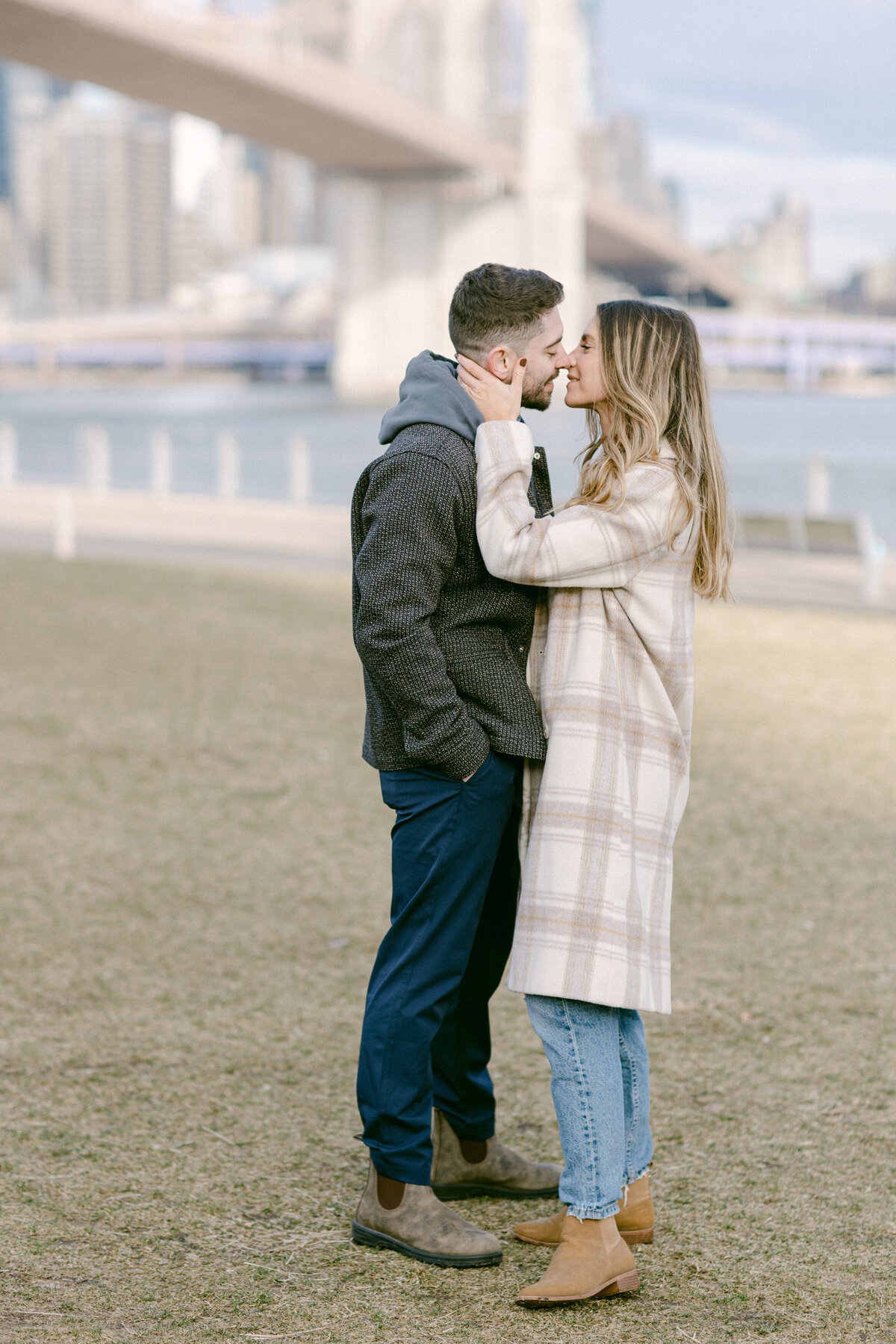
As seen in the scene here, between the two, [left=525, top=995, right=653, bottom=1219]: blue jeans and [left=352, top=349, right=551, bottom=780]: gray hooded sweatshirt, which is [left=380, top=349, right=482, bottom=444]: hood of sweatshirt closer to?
[left=352, top=349, right=551, bottom=780]: gray hooded sweatshirt

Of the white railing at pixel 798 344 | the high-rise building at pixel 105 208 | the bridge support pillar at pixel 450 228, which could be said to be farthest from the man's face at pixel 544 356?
the high-rise building at pixel 105 208

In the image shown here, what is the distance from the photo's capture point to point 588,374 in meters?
2.30

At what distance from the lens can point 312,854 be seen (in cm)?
487

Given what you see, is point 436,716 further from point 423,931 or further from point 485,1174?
point 485,1174

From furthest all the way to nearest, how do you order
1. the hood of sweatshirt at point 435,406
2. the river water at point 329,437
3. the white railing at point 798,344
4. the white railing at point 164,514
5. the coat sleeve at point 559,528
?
1. the white railing at point 798,344
2. the river water at point 329,437
3. the white railing at point 164,514
4. the hood of sweatshirt at point 435,406
5. the coat sleeve at point 559,528

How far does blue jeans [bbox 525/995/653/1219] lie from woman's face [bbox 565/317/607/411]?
0.89 meters

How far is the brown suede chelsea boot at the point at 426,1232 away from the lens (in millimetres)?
2447

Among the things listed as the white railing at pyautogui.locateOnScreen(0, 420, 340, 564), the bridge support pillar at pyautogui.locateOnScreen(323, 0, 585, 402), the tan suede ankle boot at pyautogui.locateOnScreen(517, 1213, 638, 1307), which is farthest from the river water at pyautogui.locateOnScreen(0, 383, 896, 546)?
the tan suede ankle boot at pyautogui.locateOnScreen(517, 1213, 638, 1307)

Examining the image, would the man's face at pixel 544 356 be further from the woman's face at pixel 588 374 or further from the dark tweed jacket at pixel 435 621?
the dark tweed jacket at pixel 435 621

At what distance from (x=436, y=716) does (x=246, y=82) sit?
1387 inches

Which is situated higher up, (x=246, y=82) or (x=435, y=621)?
(x=246, y=82)

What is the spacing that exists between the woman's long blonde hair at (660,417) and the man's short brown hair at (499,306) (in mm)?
91

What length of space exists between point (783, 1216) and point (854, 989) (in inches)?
48.8

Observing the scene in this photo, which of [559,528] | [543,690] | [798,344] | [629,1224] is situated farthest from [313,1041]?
[798,344]
